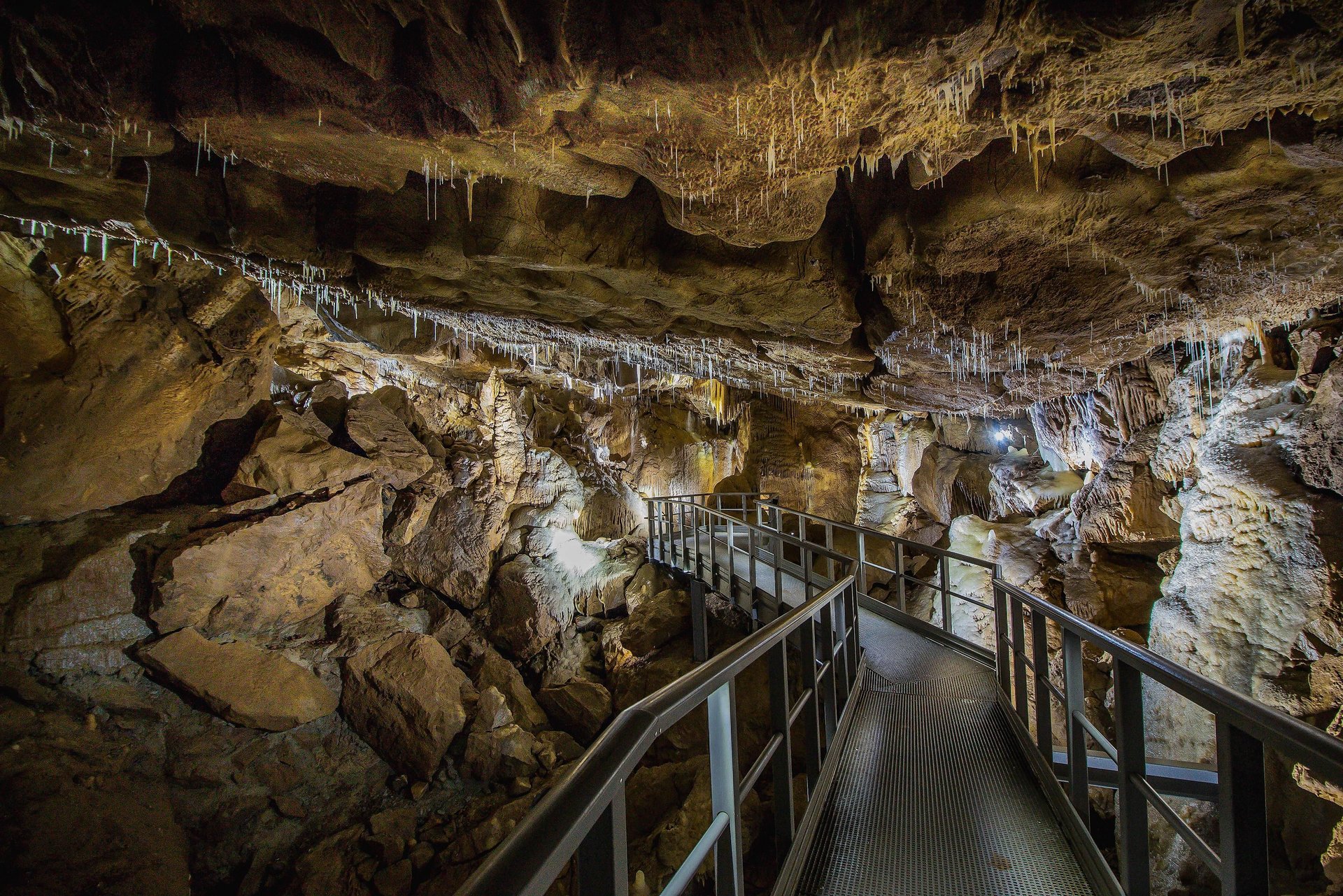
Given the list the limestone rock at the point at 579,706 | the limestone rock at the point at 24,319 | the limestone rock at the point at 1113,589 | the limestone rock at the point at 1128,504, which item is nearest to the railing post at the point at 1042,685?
the limestone rock at the point at 1113,589

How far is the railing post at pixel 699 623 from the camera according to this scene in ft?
28.4

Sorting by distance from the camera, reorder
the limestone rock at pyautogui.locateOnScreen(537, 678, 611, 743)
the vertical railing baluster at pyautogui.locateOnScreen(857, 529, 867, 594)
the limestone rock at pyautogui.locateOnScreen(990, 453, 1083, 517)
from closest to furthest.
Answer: the vertical railing baluster at pyautogui.locateOnScreen(857, 529, 867, 594) < the limestone rock at pyautogui.locateOnScreen(537, 678, 611, 743) < the limestone rock at pyautogui.locateOnScreen(990, 453, 1083, 517)

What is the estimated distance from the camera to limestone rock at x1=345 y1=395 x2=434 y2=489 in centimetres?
886

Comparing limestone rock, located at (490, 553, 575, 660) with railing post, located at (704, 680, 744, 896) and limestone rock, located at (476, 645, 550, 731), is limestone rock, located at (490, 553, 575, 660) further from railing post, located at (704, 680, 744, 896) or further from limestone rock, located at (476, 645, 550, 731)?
railing post, located at (704, 680, 744, 896)

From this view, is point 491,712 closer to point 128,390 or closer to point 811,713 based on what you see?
point 128,390

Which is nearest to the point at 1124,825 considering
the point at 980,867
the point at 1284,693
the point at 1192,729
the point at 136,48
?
the point at 980,867

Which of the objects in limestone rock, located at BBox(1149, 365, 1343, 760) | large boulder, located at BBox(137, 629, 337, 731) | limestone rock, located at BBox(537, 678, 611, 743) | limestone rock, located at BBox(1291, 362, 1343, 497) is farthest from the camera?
limestone rock, located at BBox(537, 678, 611, 743)

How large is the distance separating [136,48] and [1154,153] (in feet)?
19.8

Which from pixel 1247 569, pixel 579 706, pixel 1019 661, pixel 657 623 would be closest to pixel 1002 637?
pixel 1019 661

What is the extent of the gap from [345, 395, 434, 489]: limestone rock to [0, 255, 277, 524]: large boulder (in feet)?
5.50

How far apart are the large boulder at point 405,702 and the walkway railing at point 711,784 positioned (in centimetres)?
603

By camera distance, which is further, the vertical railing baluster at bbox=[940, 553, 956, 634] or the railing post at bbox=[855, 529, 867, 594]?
the railing post at bbox=[855, 529, 867, 594]

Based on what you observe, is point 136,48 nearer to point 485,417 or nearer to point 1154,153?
point 1154,153

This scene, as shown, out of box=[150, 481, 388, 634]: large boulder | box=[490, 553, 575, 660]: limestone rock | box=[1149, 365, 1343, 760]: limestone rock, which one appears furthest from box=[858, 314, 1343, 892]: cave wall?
box=[150, 481, 388, 634]: large boulder
